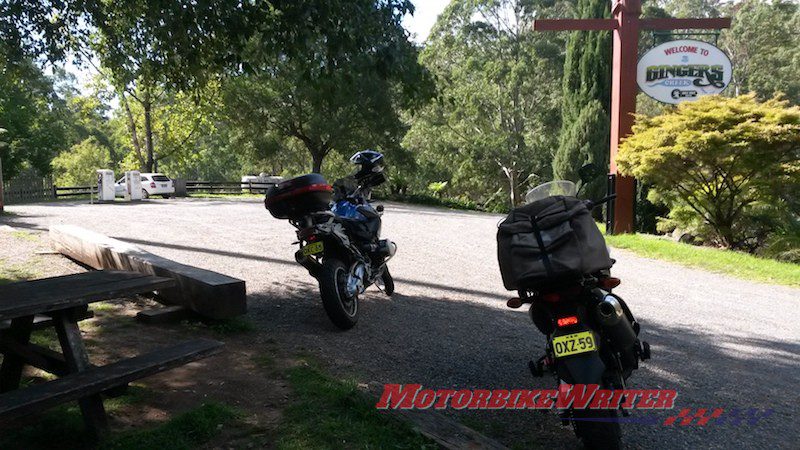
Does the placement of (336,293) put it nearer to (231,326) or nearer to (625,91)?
(231,326)

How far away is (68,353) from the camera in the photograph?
2.88m

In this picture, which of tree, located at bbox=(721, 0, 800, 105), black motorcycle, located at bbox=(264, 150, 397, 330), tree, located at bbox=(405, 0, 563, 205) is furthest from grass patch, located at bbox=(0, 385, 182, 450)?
tree, located at bbox=(721, 0, 800, 105)

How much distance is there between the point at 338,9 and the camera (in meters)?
4.32

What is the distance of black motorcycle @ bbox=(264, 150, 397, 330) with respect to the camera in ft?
15.3

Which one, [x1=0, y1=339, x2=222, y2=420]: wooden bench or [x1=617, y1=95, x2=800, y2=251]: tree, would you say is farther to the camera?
[x1=617, y1=95, x2=800, y2=251]: tree

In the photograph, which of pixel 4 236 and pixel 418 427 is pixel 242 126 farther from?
pixel 418 427

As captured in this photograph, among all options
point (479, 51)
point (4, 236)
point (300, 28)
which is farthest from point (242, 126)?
point (300, 28)

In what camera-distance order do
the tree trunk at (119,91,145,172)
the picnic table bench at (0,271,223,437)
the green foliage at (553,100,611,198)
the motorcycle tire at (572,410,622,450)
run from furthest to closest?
the tree trunk at (119,91,145,172) < the green foliage at (553,100,611,198) < the motorcycle tire at (572,410,622,450) < the picnic table bench at (0,271,223,437)

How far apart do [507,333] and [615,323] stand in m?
2.25

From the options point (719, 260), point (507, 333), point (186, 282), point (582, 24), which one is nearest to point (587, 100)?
point (582, 24)

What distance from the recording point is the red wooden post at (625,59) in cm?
1195

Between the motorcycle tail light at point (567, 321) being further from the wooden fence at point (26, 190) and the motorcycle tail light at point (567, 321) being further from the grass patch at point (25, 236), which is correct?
the wooden fence at point (26, 190)

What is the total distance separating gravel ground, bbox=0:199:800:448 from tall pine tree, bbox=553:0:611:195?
12227mm

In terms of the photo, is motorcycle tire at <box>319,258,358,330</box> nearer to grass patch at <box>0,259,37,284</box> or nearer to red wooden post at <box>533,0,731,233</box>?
grass patch at <box>0,259,37,284</box>
